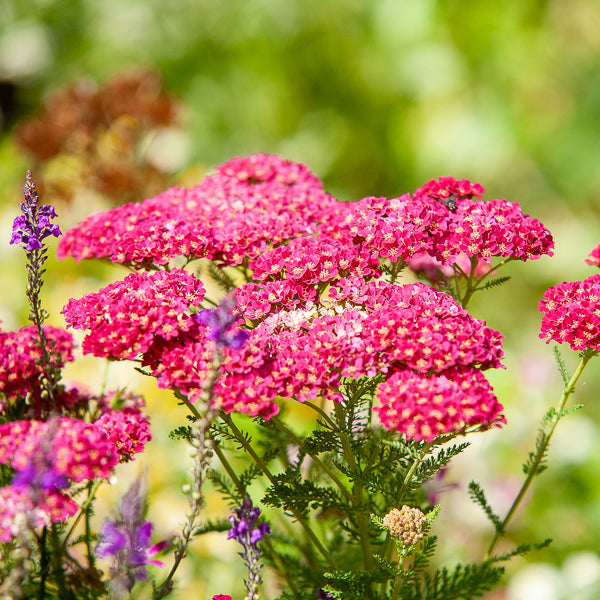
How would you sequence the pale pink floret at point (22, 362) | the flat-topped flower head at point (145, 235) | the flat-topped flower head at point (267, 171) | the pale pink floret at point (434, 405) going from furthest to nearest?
1. the flat-topped flower head at point (267, 171)
2. the flat-topped flower head at point (145, 235)
3. the pale pink floret at point (22, 362)
4. the pale pink floret at point (434, 405)

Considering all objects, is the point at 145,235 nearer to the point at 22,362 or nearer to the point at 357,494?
the point at 22,362

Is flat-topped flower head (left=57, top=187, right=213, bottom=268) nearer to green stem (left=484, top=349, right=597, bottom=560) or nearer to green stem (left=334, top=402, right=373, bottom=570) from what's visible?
green stem (left=334, top=402, right=373, bottom=570)

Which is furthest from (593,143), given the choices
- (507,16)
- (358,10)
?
(358,10)

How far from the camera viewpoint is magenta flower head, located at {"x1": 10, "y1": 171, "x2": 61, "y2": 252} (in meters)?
1.71

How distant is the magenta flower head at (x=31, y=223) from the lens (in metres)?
1.71

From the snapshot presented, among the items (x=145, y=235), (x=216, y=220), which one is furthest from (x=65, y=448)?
(x=216, y=220)

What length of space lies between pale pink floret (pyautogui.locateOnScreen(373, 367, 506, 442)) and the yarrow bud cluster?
0.60 ft

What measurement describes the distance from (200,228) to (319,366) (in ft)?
2.00

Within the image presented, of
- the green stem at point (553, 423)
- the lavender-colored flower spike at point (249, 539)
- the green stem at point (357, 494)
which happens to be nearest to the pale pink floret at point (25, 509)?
the lavender-colored flower spike at point (249, 539)

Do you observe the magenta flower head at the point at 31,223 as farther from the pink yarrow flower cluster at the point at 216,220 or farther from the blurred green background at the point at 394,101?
the blurred green background at the point at 394,101

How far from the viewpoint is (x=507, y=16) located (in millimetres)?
6762

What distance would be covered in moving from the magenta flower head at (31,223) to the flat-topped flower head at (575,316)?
1.21 meters

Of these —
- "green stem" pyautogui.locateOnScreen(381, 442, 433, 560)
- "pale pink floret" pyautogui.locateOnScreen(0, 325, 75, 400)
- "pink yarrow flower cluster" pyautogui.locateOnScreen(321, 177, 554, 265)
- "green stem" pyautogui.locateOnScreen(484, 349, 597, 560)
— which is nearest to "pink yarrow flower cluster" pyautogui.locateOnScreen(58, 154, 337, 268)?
"pink yarrow flower cluster" pyautogui.locateOnScreen(321, 177, 554, 265)

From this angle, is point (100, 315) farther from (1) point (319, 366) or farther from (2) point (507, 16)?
(2) point (507, 16)
